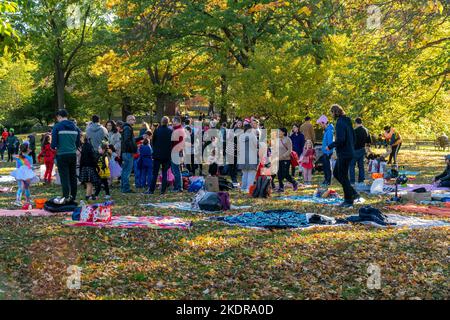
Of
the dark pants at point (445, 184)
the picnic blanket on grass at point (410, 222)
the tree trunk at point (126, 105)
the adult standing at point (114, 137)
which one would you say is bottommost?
the picnic blanket on grass at point (410, 222)

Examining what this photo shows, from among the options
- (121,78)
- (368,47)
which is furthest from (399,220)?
(121,78)

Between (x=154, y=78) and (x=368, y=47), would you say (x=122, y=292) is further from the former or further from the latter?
(x=154, y=78)

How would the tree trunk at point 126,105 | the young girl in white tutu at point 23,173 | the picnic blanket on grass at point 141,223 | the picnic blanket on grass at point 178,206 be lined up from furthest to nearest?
the tree trunk at point 126,105
the young girl in white tutu at point 23,173
the picnic blanket on grass at point 178,206
the picnic blanket on grass at point 141,223

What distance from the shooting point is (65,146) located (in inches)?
555

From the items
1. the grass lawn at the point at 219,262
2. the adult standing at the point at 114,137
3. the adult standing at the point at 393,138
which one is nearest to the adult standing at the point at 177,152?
the adult standing at the point at 114,137

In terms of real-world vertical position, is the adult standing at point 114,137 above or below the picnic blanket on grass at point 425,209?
above

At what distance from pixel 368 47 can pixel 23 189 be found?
13.7 metres

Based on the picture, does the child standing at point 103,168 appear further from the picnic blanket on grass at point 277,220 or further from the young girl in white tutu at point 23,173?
the picnic blanket on grass at point 277,220

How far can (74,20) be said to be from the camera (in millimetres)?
44625

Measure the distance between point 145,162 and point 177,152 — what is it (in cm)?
Answer: 146

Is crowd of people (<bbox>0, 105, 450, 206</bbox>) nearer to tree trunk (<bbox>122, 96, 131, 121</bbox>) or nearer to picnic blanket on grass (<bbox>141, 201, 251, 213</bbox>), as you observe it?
picnic blanket on grass (<bbox>141, 201, 251, 213</bbox>)

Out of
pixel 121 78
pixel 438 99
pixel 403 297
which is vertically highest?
pixel 121 78

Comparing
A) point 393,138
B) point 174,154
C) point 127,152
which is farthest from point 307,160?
point 393,138

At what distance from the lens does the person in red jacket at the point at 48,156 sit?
19.4 meters
